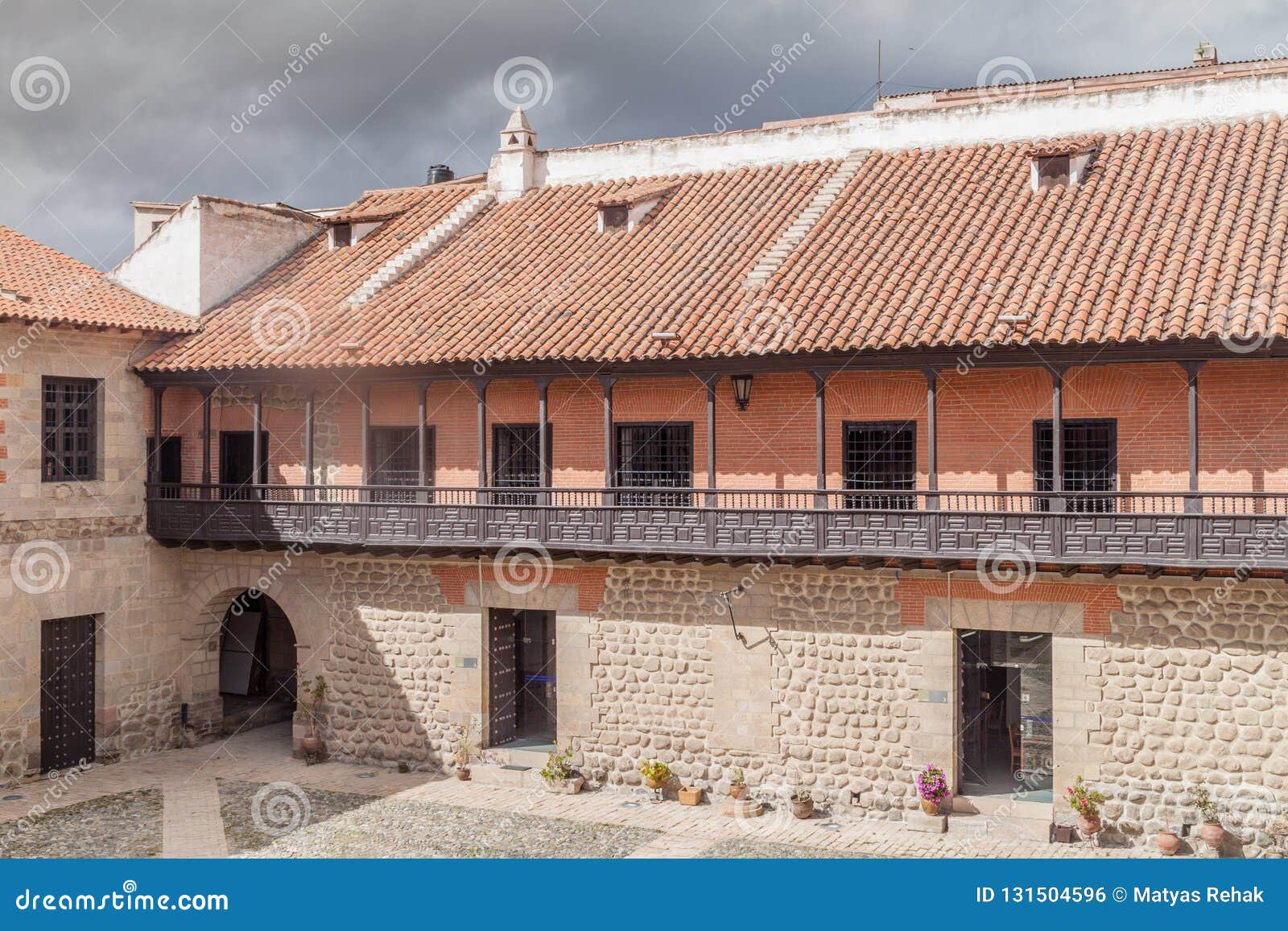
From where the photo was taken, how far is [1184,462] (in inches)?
574

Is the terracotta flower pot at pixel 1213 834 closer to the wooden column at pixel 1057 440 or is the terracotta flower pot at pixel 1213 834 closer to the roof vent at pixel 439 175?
the wooden column at pixel 1057 440

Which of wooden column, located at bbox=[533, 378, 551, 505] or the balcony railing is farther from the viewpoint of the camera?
wooden column, located at bbox=[533, 378, 551, 505]

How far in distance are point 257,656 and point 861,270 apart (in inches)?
550

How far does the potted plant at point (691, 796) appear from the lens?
16.6 m

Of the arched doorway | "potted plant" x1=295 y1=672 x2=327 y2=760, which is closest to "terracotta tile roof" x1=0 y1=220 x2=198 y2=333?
the arched doorway

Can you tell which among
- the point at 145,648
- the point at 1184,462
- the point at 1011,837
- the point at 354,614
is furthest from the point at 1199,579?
the point at 145,648

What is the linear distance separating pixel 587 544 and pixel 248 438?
7.27m

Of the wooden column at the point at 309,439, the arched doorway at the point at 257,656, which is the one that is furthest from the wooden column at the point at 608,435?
the arched doorway at the point at 257,656

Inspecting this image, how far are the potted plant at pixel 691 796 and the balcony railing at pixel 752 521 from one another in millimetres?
3301

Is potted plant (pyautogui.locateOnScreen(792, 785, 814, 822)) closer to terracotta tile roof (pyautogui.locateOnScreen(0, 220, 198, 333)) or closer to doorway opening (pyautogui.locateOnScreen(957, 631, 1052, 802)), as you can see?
doorway opening (pyautogui.locateOnScreen(957, 631, 1052, 802))

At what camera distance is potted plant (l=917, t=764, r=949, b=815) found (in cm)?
1526

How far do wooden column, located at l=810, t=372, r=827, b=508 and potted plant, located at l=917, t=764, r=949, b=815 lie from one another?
3.64 metres

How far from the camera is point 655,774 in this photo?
1678cm

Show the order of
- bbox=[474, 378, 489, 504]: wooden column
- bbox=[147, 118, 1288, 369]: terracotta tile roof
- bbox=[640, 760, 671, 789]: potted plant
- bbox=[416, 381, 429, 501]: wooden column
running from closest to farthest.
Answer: bbox=[147, 118, 1288, 369]: terracotta tile roof, bbox=[640, 760, 671, 789]: potted plant, bbox=[474, 378, 489, 504]: wooden column, bbox=[416, 381, 429, 501]: wooden column
